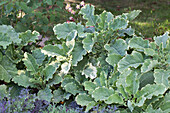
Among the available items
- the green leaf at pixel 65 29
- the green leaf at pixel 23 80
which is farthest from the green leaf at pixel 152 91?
the green leaf at pixel 23 80

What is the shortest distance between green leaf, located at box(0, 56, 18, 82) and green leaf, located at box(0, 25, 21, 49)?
26 centimetres

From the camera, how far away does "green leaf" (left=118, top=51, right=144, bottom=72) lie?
2269 millimetres

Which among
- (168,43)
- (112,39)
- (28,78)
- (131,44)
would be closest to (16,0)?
(28,78)

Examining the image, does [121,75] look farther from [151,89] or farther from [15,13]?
[15,13]

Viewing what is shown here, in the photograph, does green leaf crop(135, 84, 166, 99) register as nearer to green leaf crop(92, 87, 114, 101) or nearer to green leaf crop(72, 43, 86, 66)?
green leaf crop(92, 87, 114, 101)

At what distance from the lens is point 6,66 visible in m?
2.55

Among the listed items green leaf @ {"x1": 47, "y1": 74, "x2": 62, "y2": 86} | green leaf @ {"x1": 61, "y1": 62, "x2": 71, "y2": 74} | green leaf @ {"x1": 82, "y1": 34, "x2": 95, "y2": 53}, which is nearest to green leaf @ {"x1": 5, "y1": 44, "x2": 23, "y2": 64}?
green leaf @ {"x1": 47, "y1": 74, "x2": 62, "y2": 86}

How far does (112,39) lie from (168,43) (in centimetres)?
63

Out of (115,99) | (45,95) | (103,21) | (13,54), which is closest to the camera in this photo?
A: (115,99)

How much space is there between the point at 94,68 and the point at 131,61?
1.33 ft

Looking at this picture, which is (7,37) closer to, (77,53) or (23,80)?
(23,80)

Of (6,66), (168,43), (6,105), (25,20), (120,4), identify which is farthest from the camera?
(120,4)

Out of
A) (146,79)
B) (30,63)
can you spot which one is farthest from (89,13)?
(146,79)

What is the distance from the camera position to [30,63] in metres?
2.50
